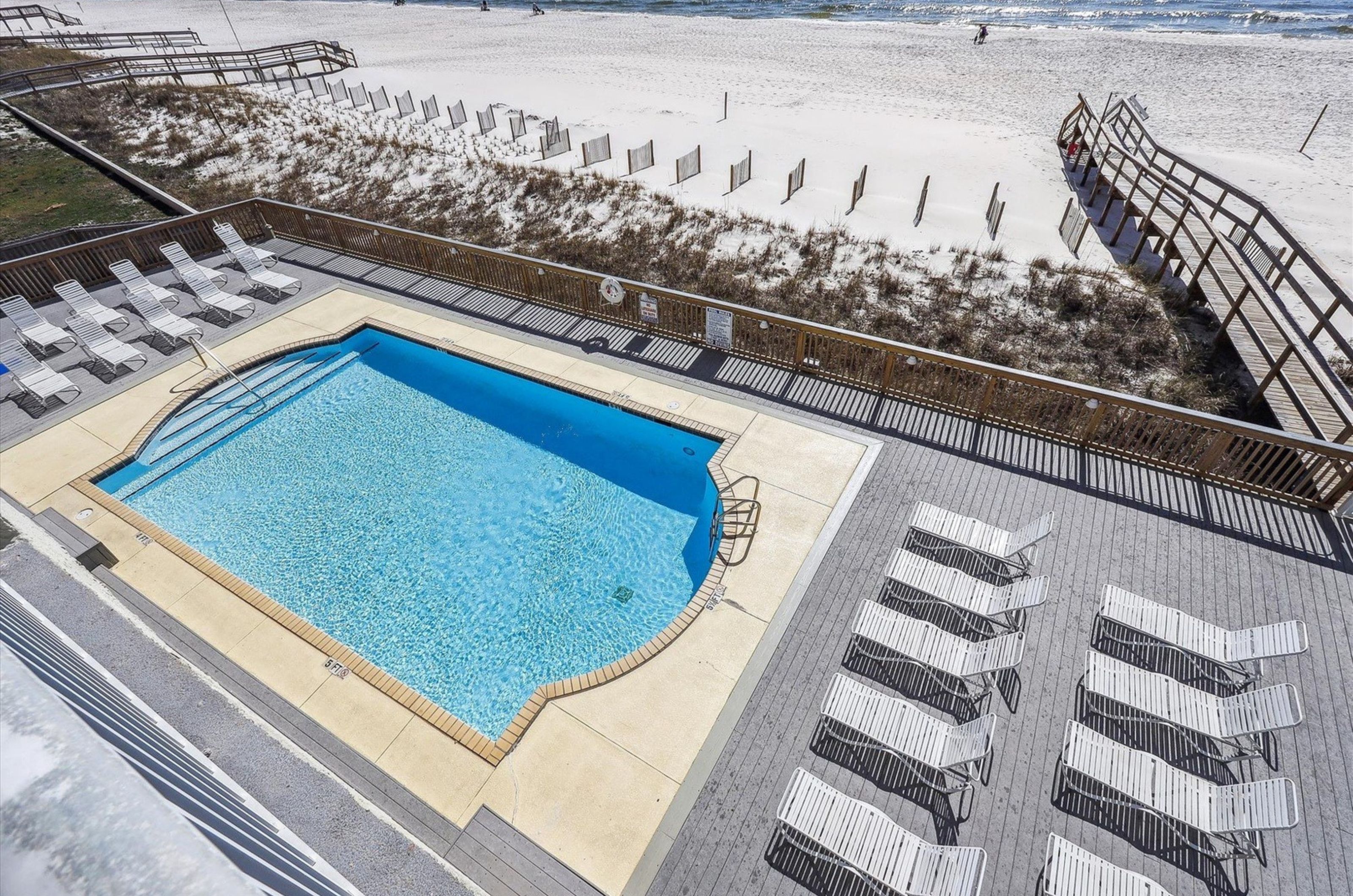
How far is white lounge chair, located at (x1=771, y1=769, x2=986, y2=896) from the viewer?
16.0 feet

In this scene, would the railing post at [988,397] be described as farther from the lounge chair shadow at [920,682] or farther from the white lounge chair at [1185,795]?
the white lounge chair at [1185,795]

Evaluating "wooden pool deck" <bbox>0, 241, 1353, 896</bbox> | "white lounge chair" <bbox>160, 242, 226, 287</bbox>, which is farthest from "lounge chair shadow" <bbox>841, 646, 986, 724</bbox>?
"white lounge chair" <bbox>160, 242, 226, 287</bbox>

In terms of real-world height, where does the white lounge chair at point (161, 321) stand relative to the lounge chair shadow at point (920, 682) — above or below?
above

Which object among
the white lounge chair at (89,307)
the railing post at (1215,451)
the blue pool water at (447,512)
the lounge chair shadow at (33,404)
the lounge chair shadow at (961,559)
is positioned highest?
the white lounge chair at (89,307)

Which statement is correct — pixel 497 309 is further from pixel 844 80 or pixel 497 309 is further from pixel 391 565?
pixel 844 80

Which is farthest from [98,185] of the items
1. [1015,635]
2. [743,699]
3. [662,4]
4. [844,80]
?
[662,4]

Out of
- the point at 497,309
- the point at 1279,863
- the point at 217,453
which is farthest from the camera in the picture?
the point at 497,309

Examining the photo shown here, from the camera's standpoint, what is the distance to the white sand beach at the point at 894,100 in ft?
66.4

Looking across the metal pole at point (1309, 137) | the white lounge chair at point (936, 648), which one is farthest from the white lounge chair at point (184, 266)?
the metal pole at point (1309, 137)

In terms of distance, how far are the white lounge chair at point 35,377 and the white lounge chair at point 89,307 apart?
1.36m

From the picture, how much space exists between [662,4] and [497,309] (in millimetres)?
67946

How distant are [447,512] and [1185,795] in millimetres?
9558

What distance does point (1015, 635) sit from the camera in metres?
6.27

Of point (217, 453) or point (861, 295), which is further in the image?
point (861, 295)
